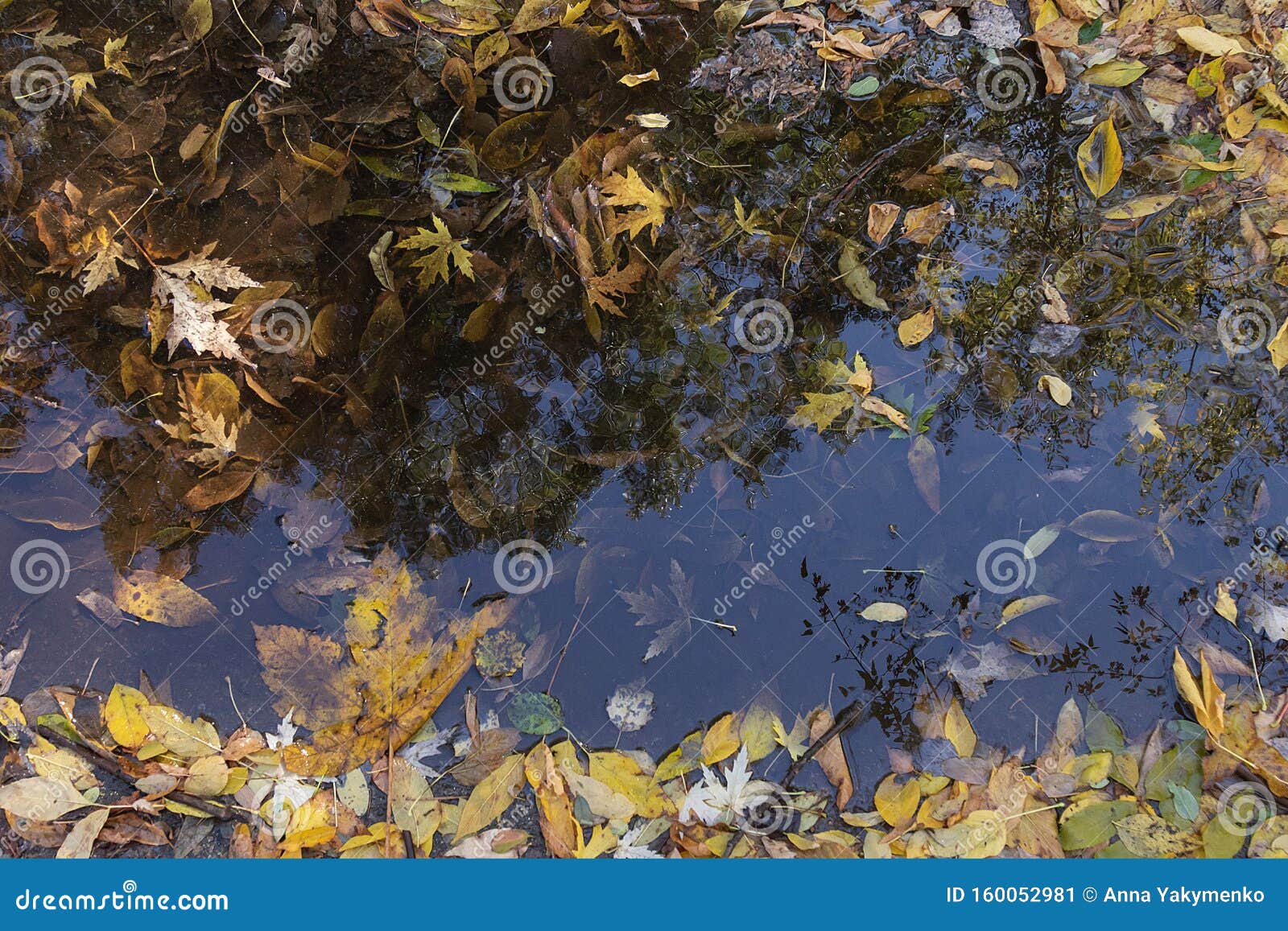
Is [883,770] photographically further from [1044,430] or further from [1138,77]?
[1138,77]

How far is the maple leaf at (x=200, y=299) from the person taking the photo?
238 centimetres

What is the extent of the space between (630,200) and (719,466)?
944 millimetres

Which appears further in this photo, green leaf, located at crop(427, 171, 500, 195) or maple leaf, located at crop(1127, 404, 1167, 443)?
green leaf, located at crop(427, 171, 500, 195)

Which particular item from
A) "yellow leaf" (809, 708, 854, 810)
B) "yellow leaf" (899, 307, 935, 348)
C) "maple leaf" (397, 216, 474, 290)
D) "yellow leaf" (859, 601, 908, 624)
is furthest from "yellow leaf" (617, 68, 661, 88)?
"yellow leaf" (809, 708, 854, 810)

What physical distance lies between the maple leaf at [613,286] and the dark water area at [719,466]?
0.06m

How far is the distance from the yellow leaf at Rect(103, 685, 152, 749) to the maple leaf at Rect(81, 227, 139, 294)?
134 cm

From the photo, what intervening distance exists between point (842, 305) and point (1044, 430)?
0.76 m

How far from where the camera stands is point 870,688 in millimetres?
2240

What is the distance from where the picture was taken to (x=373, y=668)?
2234mm

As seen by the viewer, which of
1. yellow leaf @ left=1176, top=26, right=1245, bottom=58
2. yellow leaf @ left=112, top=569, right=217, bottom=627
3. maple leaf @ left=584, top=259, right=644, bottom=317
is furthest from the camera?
yellow leaf @ left=1176, top=26, right=1245, bottom=58

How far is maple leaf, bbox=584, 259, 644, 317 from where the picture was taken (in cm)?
240

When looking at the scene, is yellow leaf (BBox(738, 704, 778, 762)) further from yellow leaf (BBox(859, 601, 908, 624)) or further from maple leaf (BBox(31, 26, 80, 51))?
maple leaf (BBox(31, 26, 80, 51))

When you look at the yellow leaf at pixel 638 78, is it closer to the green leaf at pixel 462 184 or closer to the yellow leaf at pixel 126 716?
the green leaf at pixel 462 184

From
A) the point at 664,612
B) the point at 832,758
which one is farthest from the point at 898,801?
the point at 664,612
